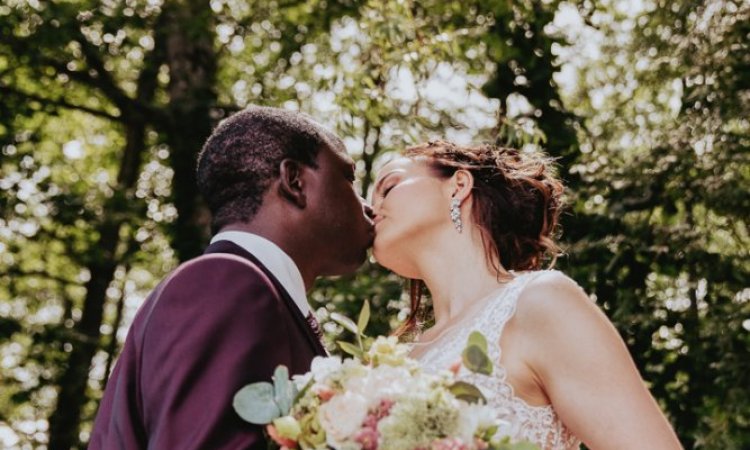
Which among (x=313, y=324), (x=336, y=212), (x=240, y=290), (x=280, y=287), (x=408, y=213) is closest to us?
(x=240, y=290)

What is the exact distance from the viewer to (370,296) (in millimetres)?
7582

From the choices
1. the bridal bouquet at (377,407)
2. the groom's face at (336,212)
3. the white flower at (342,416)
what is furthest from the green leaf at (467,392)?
the groom's face at (336,212)

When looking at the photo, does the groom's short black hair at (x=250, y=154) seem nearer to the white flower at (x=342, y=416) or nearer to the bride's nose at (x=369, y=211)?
the bride's nose at (x=369, y=211)

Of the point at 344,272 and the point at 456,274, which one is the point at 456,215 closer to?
the point at 456,274

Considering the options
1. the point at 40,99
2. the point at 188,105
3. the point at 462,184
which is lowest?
the point at 40,99

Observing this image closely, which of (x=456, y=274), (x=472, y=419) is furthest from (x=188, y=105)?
(x=472, y=419)

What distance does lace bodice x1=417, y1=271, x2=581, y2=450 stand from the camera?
3152mm

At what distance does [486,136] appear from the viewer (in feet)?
25.9

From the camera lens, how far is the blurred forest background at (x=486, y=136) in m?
6.31

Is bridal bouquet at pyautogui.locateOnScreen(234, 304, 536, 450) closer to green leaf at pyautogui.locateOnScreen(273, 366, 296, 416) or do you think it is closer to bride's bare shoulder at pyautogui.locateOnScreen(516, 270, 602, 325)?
green leaf at pyautogui.locateOnScreen(273, 366, 296, 416)

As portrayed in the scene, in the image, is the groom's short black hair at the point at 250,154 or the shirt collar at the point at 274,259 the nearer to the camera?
the shirt collar at the point at 274,259

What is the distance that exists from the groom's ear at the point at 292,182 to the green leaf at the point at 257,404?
0.75m

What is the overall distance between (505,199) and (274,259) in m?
1.09

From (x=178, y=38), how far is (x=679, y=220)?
6316 millimetres
